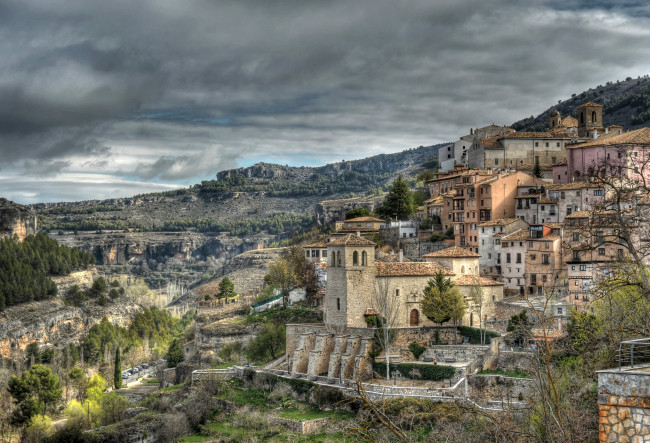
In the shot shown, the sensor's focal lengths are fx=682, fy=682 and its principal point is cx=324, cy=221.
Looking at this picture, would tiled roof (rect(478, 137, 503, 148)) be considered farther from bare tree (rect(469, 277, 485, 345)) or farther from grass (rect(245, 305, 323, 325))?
bare tree (rect(469, 277, 485, 345))

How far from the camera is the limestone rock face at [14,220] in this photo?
124250mm

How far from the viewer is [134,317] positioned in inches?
4614

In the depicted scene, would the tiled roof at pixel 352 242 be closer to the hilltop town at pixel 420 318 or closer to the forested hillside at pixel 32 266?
the hilltop town at pixel 420 318

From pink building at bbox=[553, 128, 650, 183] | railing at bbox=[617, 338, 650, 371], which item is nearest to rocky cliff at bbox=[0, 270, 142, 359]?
pink building at bbox=[553, 128, 650, 183]

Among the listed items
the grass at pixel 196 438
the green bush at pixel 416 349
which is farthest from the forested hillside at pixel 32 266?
the green bush at pixel 416 349

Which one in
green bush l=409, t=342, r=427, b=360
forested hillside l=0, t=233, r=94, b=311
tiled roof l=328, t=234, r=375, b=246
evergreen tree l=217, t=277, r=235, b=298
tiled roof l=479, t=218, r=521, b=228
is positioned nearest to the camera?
green bush l=409, t=342, r=427, b=360

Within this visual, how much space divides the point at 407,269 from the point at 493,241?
46.1ft

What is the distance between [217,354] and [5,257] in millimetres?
62381

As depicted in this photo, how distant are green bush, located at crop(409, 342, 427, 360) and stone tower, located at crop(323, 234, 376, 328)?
345 centimetres

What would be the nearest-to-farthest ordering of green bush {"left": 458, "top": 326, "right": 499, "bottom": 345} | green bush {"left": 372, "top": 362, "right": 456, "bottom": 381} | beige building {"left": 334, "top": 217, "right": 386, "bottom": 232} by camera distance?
green bush {"left": 372, "top": 362, "right": 456, "bottom": 381}
green bush {"left": 458, "top": 326, "right": 499, "bottom": 345}
beige building {"left": 334, "top": 217, "right": 386, "bottom": 232}

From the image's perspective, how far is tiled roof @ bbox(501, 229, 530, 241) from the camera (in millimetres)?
54056

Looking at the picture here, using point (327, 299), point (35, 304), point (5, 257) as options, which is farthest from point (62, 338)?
point (327, 299)

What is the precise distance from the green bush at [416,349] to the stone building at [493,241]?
14.5m

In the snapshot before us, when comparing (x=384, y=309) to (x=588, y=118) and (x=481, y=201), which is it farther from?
(x=588, y=118)
